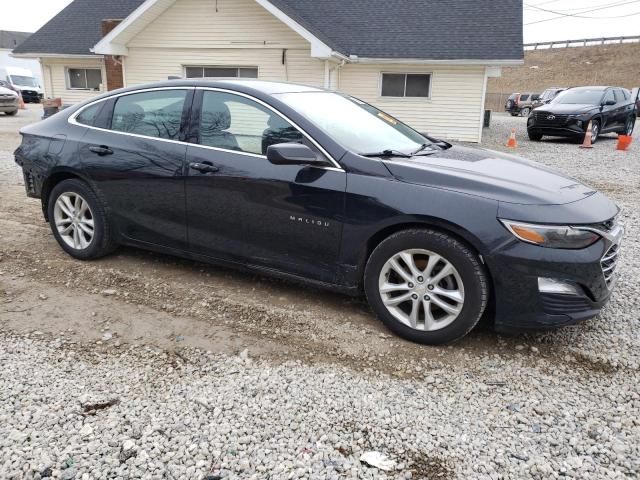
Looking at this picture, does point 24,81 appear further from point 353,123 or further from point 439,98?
point 353,123

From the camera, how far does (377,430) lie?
2.53 m

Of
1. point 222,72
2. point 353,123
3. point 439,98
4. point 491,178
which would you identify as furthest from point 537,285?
point 222,72

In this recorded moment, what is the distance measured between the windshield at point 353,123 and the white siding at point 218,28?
36.7 feet

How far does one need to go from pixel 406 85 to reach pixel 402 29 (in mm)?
1908

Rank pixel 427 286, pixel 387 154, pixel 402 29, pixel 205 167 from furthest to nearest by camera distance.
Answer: pixel 402 29, pixel 205 167, pixel 387 154, pixel 427 286

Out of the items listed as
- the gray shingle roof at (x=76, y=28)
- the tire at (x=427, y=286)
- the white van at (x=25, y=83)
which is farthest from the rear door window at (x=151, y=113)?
the white van at (x=25, y=83)

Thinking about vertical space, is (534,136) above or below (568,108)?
below

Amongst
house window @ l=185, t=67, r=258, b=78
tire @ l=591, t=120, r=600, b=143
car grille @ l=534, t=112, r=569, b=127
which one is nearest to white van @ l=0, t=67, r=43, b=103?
house window @ l=185, t=67, r=258, b=78

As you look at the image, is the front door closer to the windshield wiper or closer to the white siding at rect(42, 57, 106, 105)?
the windshield wiper

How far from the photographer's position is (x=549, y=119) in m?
15.4

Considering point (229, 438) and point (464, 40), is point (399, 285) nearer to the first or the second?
point (229, 438)

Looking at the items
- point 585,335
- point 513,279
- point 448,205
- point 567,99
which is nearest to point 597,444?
point 513,279

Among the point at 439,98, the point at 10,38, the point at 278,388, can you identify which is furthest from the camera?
the point at 10,38

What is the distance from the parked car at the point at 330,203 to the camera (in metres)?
3.03
